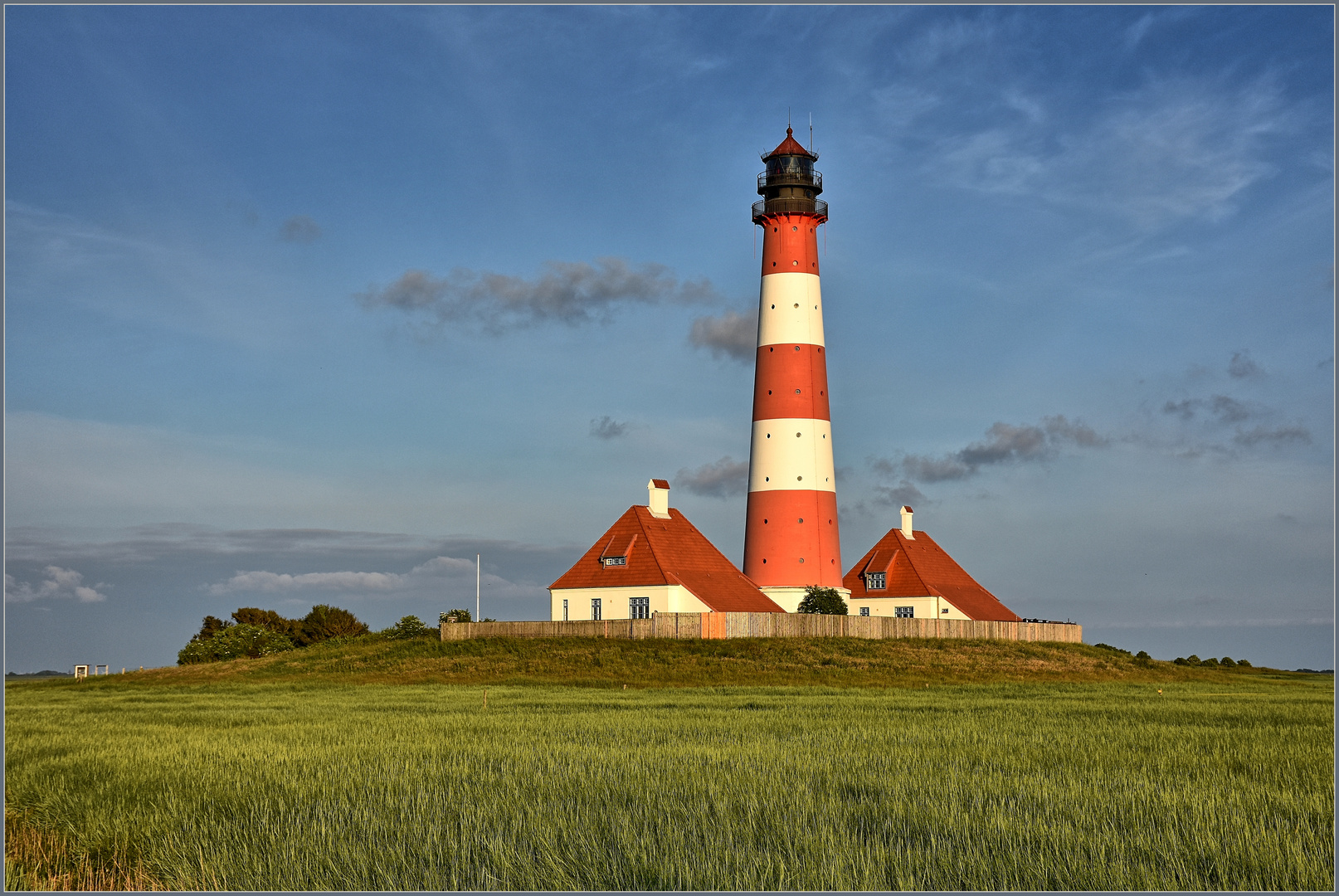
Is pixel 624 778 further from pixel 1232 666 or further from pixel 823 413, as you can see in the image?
pixel 1232 666

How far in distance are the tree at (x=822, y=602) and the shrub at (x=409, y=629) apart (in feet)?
57.4

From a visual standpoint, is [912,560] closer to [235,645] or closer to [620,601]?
[620,601]

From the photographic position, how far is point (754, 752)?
1423 cm

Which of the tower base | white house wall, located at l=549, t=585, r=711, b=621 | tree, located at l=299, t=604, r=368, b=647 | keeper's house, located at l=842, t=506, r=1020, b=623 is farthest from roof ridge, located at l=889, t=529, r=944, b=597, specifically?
tree, located at l=299, t=604, r=368, b=647

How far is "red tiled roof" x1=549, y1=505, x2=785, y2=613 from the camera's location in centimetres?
4881

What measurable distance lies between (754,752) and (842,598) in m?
37.4

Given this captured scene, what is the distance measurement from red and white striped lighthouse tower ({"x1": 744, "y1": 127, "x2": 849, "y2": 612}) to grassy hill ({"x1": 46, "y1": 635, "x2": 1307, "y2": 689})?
577 cm

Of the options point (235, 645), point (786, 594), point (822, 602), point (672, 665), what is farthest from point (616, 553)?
point (235, 645)

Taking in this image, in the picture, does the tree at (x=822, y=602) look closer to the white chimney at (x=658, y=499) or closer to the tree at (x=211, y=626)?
the white chimney at (x=658, y=499)

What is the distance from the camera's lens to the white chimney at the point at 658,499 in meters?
53.7

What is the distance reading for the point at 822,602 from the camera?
49.6 m

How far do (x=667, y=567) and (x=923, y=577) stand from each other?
55.6 feet

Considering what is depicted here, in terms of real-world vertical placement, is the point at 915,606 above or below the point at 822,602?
below

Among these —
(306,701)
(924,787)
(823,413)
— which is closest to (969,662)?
(823,413)
